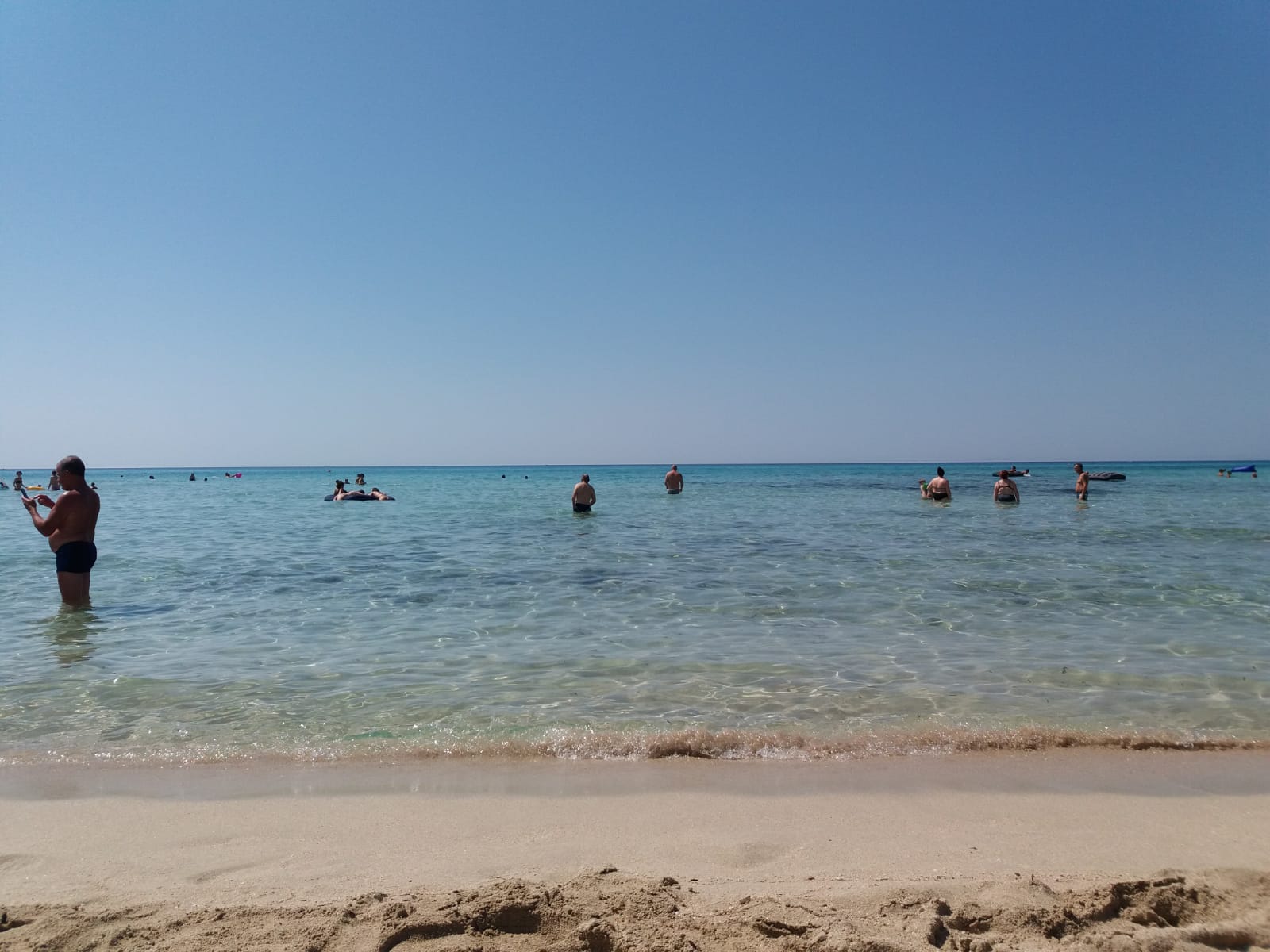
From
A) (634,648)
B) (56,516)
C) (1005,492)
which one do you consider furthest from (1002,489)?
(56,516)

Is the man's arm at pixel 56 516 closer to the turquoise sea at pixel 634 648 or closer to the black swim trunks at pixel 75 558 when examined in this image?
the black swim trunks at pixel 75 558

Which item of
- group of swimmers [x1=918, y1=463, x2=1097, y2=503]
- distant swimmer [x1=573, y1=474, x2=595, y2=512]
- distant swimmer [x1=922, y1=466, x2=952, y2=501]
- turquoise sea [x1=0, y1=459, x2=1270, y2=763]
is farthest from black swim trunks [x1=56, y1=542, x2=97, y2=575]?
distant swimmer [x1=922, y1=466, x2=952, y2=501]

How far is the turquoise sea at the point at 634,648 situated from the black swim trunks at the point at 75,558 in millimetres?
532

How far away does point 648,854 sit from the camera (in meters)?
3.31

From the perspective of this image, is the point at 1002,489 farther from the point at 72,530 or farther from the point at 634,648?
the point at 72,530

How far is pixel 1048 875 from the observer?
303 cm

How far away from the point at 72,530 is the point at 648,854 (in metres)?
8.90

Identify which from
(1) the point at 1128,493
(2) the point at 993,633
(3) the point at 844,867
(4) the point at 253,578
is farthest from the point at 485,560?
(1) the point at 1128,493

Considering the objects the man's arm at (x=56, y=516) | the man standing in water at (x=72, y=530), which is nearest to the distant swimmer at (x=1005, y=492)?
the man standing in water at (x=72, y=530)

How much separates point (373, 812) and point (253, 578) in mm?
8874

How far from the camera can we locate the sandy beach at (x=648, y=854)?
260 cm

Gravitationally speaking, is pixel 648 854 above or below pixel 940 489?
below

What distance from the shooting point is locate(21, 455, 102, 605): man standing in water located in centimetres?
891

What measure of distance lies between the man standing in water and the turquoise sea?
403 millimetres
